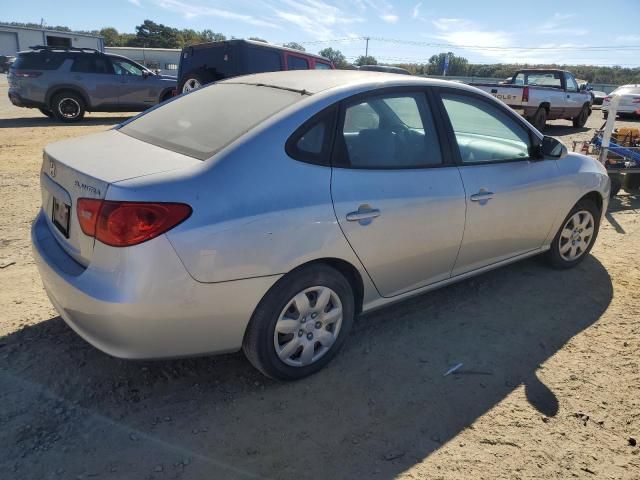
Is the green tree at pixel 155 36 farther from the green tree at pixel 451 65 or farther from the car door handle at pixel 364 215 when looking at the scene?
the car door handle at pixel 364 215

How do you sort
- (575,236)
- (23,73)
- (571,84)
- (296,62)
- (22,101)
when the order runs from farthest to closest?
(571,84) → (22,101) → (23,73) → (296,62) → (575,236)

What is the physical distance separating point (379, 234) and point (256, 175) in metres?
0.83

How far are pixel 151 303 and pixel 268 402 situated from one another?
0.89 metres

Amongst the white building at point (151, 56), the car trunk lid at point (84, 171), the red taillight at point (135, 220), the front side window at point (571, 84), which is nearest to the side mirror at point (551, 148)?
the car trunk lid at point (84, 171)

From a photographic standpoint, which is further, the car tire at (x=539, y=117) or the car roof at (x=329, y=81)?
the car tire at (x=539, y=117)

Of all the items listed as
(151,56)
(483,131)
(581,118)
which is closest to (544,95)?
(581,118)

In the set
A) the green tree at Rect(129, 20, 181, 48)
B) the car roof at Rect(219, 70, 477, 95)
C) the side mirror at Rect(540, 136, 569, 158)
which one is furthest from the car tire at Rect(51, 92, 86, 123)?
the green tree at Rect(129, 20, 181, 48)

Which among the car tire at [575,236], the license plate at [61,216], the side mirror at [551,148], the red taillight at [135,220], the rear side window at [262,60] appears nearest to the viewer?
the red taillight at [135,220]

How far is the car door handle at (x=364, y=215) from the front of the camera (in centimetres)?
270

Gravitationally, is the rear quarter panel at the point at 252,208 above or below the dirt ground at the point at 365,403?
above

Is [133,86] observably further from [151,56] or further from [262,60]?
[151,56]

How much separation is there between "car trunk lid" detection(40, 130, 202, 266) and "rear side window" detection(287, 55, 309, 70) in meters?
7.84

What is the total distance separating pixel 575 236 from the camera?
4.44 meters

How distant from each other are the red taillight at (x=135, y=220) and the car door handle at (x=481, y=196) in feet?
6.40
